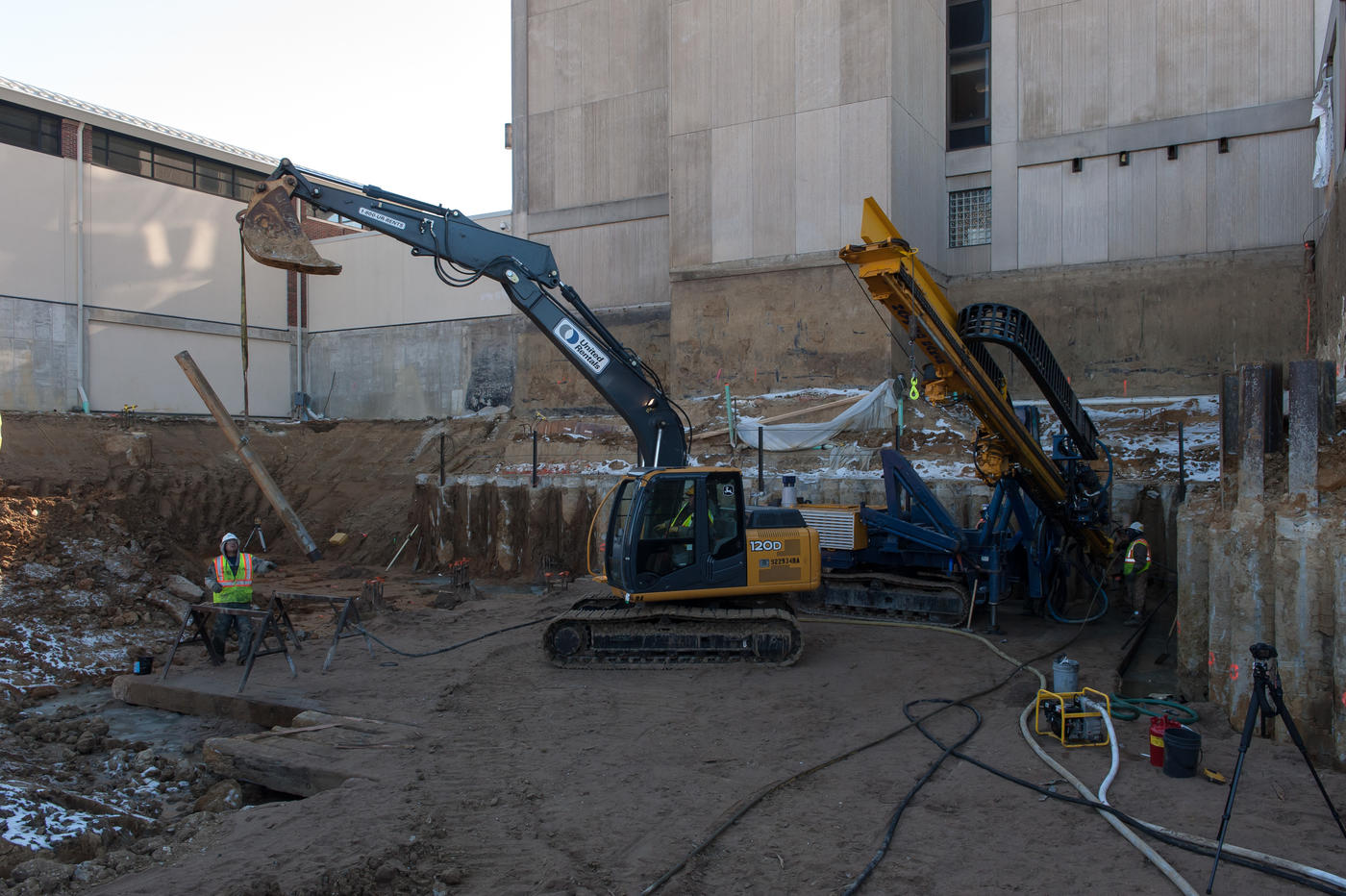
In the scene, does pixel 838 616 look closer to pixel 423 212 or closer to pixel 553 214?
pixel 423 212

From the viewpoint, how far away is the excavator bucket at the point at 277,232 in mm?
9992

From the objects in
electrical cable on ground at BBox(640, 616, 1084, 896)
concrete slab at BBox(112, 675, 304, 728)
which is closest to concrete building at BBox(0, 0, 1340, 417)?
electrical cable on ground at BBox(640, 616, 1084, 896)

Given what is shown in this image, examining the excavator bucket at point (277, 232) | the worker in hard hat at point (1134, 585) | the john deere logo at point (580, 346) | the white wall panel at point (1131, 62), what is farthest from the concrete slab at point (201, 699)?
the white wall panel at point (1131, 62)

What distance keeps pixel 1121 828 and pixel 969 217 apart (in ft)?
58.6

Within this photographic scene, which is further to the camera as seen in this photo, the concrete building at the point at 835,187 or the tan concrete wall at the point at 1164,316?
the concrete building at the point at 835,187

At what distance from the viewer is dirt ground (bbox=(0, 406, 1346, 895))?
4.96 metres

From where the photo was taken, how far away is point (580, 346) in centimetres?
1150

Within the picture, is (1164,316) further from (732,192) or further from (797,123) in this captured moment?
(732,192)

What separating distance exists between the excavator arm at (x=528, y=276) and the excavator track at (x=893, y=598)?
270 centimetres

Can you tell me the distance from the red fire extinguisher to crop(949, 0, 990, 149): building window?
17304mm

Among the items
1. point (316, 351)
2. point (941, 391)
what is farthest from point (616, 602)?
point (316, 351)

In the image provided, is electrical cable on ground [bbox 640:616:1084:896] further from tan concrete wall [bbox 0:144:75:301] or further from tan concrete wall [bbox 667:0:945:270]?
tan concrete wall [bbox 0:144:75:301]

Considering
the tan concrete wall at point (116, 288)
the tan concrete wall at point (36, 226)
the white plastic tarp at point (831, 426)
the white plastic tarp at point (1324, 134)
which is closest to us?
the white plastic tarp at point (1324, 134)

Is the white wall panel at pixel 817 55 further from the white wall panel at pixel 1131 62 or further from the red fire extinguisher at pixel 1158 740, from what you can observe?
the red fire extinguisher at pixel 1158 740
